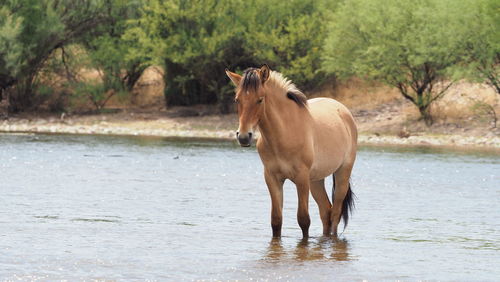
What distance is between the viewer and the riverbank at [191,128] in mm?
44500

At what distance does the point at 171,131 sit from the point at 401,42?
13.1 m

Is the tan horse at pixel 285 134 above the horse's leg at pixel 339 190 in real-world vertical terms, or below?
above

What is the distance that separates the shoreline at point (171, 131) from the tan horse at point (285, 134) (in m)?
30.5

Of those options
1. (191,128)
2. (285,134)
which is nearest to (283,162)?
(285,134)

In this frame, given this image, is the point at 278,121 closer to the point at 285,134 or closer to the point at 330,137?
the point at 285,134

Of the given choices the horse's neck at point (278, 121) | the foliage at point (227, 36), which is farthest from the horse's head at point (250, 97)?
the foliage at point (227, 36)

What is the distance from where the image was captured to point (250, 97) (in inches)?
456

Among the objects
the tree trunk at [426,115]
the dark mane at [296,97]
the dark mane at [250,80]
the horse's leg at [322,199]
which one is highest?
the dark mane at [250,80]

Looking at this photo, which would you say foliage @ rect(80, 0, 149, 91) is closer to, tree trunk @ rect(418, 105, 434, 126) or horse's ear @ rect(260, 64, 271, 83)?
tree trunk @ rect(418, 105, 434, 126)

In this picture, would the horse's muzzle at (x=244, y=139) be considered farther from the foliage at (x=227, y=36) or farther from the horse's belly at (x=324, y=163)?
the foliage at (x=227, y=36)

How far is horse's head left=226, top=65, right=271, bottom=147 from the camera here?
11367mm

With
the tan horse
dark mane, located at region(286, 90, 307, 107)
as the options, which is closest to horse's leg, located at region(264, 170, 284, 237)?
the tan horse

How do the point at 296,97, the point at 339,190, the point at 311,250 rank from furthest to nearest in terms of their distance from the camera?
the point at 339,190
the point at 296,97
the point at 311,250

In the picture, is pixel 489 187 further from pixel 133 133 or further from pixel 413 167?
pixel 133 133
